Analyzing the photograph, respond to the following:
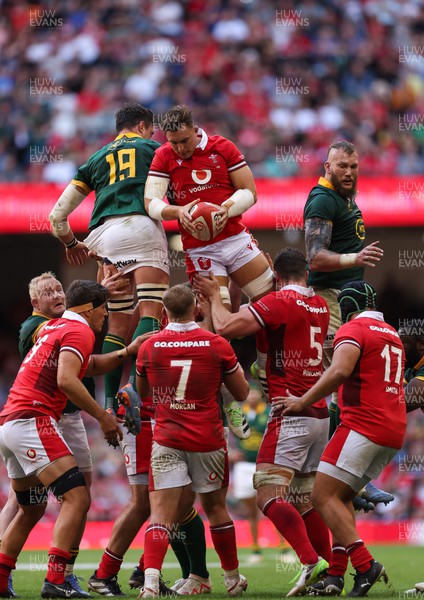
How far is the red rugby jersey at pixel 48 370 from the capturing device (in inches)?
341

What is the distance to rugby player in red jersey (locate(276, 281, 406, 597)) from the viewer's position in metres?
8.47

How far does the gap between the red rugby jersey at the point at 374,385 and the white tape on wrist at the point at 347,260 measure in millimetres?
698

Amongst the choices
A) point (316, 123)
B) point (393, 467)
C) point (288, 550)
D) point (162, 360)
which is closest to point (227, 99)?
point (316, 123)

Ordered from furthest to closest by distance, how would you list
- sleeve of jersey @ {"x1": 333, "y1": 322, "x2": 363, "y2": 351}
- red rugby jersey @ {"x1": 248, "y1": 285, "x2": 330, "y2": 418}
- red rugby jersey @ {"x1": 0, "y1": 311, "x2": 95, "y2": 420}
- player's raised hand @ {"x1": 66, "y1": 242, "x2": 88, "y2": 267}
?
player's raised hand @ {"x1": 66, "y1": 242, "x2": 88, "y2": 267}
red rugby jersey @ {"x1": 248, "y1": 285, "x2": 330, "y2": 418}
red rugby jersey @ {"x1": 0, "y1": 311, "x2": 95, "y2": 420}
sleeve of jersey @ {"x1": 333, "y1": 322, "x2": 363, "y2": 351}

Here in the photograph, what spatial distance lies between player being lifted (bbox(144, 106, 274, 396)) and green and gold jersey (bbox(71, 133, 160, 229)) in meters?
0.38

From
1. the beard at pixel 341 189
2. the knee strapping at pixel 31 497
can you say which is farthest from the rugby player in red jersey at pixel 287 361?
the knee strapping at pixel 31 497

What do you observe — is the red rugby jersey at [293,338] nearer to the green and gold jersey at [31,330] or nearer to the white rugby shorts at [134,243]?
the white rugby shorts at [134,243]

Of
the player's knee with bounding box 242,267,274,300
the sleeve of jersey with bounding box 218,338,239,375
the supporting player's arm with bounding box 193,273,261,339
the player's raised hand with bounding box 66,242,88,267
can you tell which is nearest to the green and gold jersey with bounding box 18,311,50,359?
the player's raised hand with bounding box 66,242,88,267

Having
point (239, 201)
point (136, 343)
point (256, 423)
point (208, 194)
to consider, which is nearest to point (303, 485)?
point (136, 343)

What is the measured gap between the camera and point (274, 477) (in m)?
8.98

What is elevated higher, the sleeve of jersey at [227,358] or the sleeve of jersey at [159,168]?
the sleeve of jersey at [159,168]

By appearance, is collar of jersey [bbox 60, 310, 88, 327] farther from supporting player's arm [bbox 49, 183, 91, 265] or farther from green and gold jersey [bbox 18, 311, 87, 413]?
supporting player's arm [bbox 49, 183, 91, 265]

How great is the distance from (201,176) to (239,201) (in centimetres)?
42

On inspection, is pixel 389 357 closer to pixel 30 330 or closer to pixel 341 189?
pixel 341 189
